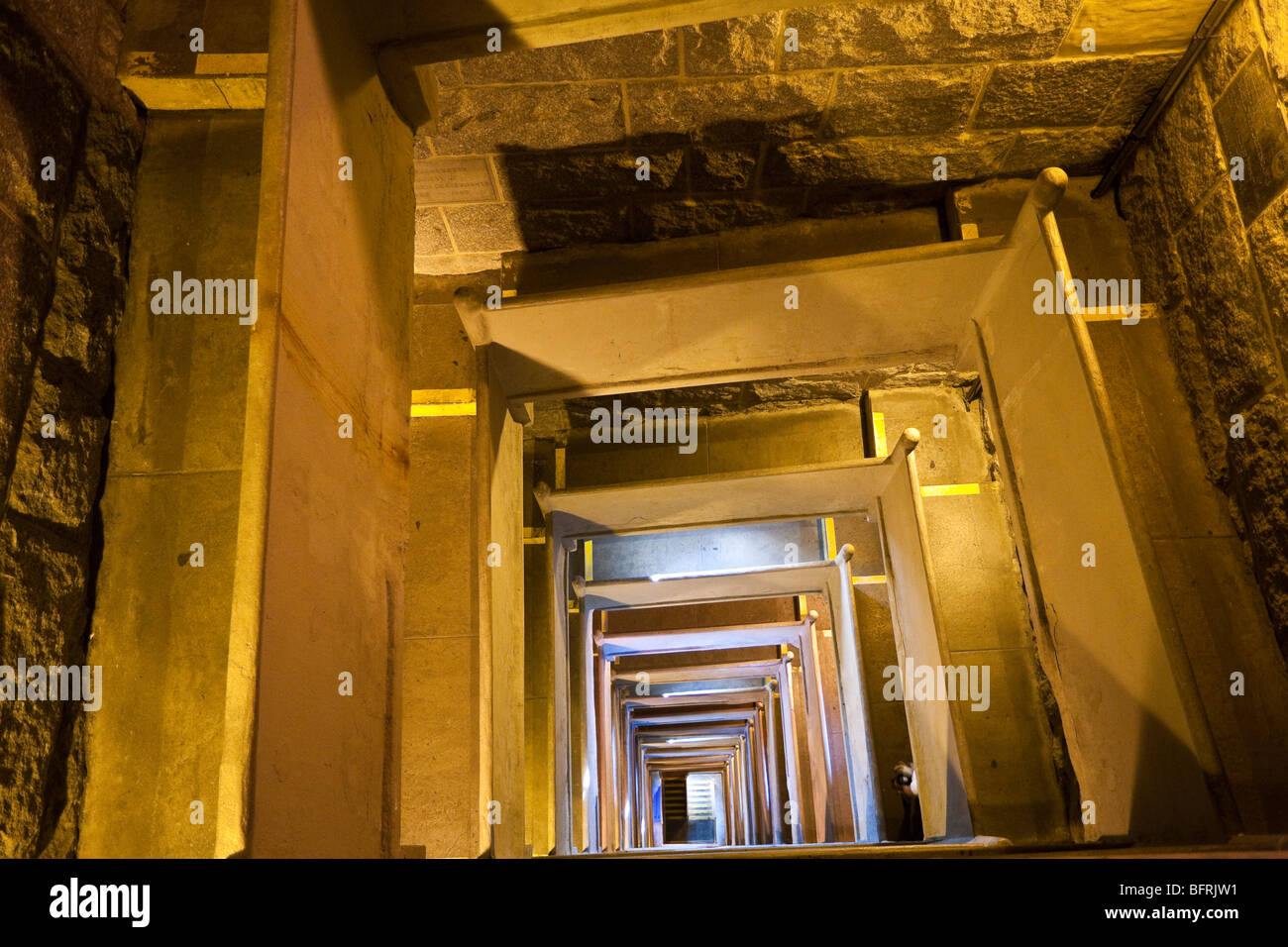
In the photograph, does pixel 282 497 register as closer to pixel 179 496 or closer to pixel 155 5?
pixel 179 496

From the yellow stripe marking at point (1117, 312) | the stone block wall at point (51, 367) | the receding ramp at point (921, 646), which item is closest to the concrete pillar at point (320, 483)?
the stone block wall at point (51, 367)

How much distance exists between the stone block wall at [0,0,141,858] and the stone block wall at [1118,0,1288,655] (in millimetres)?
4555

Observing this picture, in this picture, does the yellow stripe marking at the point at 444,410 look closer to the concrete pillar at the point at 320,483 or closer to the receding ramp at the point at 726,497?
the concrete pillar at the point at 320,483

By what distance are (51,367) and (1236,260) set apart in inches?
185

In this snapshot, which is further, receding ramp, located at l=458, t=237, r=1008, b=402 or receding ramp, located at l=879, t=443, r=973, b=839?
receding ramp, located at l=879, t=443, r=973, b=839

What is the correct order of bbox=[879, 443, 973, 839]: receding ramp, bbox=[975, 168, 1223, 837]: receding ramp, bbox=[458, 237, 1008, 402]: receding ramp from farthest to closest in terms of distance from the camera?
1. bbox=[879, 443, 973, 839]: receding ramp
2. bbox=[458, 237, 1008, 402]: receding ramp
3. bbox=[975, 168, 1223, 837]: receding ramp

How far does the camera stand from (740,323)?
452 centimetres

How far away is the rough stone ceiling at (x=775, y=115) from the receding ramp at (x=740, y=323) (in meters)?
0.77

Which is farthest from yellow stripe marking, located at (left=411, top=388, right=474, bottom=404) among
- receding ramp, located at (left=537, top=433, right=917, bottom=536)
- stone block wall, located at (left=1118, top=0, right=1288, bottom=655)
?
stone block wall, located at (left=1118, top=0, right=1288, bottom=655)

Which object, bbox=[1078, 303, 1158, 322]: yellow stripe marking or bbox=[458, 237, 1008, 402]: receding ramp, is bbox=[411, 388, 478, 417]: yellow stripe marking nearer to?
bbox=[458, 237, 1008, 402]: receding ramp

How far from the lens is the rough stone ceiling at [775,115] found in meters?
3.77

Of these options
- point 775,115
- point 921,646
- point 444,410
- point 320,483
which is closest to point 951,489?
point 921,646

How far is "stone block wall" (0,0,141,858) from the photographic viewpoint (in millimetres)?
2428

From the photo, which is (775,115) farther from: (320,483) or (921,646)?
(921,646)
